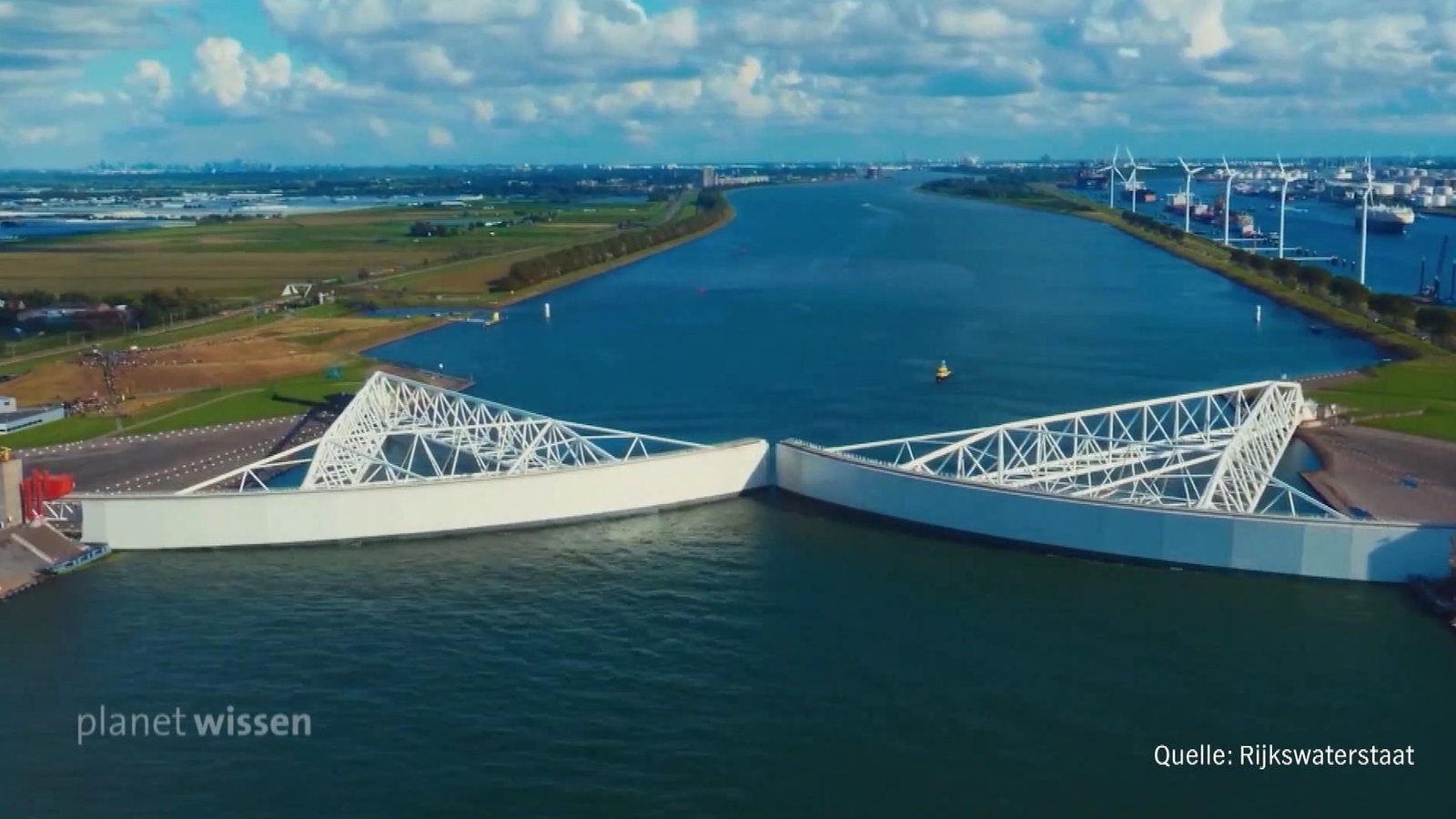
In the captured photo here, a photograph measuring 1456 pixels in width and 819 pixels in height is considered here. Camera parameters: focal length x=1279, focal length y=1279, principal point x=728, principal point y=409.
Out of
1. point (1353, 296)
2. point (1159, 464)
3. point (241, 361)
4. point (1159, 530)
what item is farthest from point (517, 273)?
point (1159, 530)

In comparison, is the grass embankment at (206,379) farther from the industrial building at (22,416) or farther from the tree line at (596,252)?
the tree line at (596,252)

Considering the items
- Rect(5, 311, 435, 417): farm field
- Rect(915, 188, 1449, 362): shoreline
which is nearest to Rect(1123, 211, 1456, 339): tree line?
Rect(915, 188, 1449, 362): shoreline

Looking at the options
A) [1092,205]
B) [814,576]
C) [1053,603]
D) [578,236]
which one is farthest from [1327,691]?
[1092,205]

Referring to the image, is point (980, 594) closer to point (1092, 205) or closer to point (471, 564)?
point (471, 564)

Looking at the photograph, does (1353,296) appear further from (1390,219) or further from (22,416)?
(1390,219)

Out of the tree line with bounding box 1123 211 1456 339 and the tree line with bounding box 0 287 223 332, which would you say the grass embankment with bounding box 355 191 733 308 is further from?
the tree line with bounding box 1123 211 1456 339

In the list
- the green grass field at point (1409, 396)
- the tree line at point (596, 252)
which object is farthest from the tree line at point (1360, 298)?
the tree line at point (596, 252)
